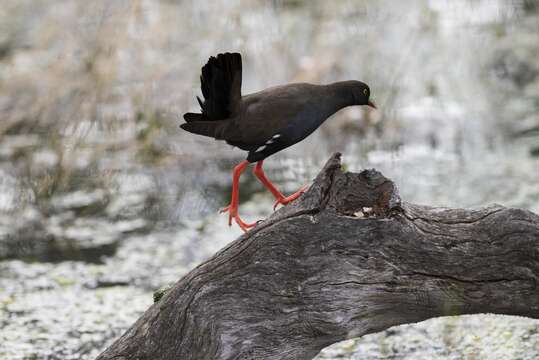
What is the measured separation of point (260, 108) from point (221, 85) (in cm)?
13

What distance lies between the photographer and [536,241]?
261cm

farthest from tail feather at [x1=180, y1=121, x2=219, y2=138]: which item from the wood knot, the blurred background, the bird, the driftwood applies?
the blurred background

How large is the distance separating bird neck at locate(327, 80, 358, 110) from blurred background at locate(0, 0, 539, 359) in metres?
1.87

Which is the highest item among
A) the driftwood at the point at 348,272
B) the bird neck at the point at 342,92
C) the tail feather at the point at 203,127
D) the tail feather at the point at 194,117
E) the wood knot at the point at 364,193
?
the bird neck at the point at 342,92

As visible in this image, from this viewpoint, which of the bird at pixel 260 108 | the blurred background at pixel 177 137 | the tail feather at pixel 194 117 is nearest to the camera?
the bird at pixel 260 108

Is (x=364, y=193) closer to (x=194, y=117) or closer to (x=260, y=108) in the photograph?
(x=260, y=108)

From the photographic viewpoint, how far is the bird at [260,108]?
8.77ft

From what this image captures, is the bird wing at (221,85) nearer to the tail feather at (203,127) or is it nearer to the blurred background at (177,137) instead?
the tail feather at (203,127)

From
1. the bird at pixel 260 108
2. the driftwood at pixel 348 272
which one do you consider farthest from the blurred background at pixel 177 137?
the bird at pixel 260 108

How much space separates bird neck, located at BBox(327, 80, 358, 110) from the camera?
2719 mm

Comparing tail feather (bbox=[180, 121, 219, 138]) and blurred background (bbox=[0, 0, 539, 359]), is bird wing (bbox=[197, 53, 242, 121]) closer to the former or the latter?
tail feather (bbox=[180, 121, 219, 138])

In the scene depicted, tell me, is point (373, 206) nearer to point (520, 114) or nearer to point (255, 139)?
point (255, 139)

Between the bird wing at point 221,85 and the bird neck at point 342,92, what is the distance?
28cm

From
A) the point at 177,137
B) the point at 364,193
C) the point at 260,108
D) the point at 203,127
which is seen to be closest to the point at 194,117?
the point at 203,127
